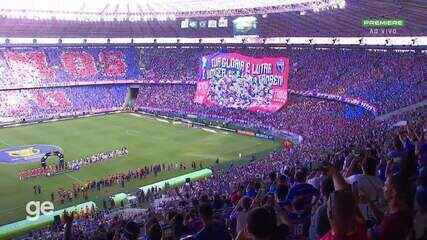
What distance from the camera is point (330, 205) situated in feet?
13.6

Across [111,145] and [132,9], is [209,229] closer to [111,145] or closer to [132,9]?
[111,145]

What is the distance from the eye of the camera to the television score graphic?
57688mm

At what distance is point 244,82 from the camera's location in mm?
60875

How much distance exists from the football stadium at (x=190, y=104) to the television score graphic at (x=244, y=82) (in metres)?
0.19

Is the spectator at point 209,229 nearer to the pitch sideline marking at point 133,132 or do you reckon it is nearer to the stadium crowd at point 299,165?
the stadium crowd at point 299,165

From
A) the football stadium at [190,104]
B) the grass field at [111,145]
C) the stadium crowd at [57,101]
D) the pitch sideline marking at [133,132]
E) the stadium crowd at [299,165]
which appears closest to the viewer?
the stadium crowd at [299,165]

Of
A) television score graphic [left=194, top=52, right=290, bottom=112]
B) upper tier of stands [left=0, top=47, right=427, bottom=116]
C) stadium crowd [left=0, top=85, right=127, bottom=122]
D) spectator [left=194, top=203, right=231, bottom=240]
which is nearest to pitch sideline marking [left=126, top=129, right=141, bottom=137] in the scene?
television score graphic [left=194, top=52, right=290, bottom=112]

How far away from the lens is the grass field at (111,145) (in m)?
33.4

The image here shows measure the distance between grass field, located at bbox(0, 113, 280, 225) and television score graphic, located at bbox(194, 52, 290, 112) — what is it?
25.1ft

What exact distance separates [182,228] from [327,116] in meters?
43.0

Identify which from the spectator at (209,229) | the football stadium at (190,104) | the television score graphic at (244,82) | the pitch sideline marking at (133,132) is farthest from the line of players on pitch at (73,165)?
the spectator at (209,229)

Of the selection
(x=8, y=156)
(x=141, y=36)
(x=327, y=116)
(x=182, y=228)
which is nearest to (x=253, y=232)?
(x=182, y=228)

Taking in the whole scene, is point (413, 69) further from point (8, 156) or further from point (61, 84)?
point (61, 84)

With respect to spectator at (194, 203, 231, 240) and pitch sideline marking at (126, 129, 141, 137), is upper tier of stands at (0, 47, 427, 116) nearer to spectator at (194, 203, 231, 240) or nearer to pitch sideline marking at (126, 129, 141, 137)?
pitch sideline marking at (126, 129, 141, 137)
